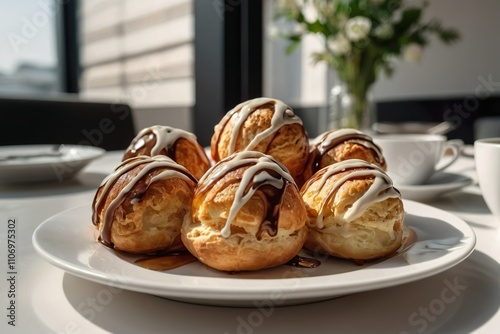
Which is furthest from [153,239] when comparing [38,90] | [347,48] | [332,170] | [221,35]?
[38,90]

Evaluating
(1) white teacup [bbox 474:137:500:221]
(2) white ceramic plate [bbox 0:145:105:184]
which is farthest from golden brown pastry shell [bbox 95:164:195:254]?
(2) white ceramic plate [bbox 0:145:105:184]

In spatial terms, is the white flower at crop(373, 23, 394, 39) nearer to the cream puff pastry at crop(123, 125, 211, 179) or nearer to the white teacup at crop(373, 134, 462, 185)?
the white teacup at crop(373, 134, 462, 185)

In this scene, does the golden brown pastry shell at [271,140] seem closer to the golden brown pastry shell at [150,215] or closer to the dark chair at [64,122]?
the golden brown pastry shell at [150,215]

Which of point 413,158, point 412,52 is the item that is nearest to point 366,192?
point 413,158

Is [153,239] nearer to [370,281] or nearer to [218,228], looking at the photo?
[218,228]

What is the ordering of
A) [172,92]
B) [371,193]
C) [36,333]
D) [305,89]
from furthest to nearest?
[305,89]
[172,92]
[371,193]
[36,333]

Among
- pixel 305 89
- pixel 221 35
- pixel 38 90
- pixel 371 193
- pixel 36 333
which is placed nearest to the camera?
pixel 36 333

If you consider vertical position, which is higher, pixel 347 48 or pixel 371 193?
pixel 347 48

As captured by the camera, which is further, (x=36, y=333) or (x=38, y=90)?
(x=38, y=90)
